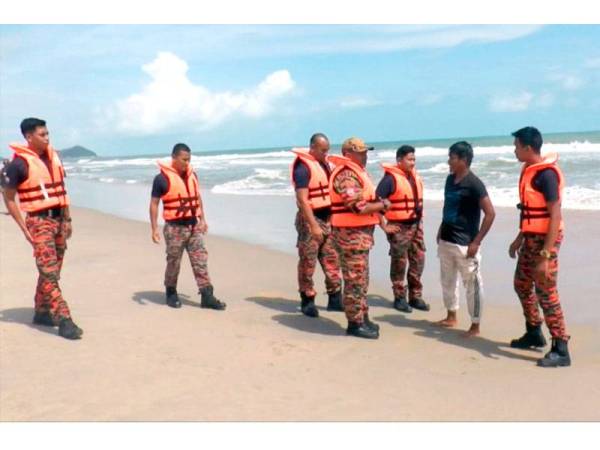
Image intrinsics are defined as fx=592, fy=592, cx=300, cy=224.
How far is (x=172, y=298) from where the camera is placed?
648cm

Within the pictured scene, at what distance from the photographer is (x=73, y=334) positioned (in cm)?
502

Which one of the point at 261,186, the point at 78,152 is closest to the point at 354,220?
the point at 261,186

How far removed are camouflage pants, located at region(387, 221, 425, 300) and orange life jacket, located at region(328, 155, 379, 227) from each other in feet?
3.38

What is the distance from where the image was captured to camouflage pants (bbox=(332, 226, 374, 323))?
210 inches

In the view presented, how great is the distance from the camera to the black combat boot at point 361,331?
5379 mm

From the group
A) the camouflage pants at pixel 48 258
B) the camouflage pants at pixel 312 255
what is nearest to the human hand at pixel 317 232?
the camouflage pants at pixel 312 255

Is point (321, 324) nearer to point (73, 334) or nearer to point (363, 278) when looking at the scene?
point (363, 278)

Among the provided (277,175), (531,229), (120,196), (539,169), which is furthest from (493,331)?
(277,175)

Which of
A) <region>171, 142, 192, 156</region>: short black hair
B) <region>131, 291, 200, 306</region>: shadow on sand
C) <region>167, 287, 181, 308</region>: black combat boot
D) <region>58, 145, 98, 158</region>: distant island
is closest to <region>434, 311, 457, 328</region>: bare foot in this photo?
<region>131, 291, 200, 306</region>: shadow on sand

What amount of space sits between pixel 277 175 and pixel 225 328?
2334cm

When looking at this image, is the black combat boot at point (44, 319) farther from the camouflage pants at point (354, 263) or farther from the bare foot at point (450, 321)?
the bare foot at point (450, 321)

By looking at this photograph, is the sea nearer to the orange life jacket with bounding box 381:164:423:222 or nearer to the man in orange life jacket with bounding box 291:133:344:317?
the orange life jacket with bounding box 381:164:423:222

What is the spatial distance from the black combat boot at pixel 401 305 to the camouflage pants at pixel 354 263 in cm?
107

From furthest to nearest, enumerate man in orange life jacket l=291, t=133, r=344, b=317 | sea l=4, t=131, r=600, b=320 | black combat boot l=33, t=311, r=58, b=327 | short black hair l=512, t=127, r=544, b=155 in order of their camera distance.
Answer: sea l=4, t=131, r=600, b=320 < man in orange life jacket l=291, t=133, r=344, b=317 < black combat boot l=33, t=311, r=58, b=327 < short black hair l=512, t=127, r=544, b=155
